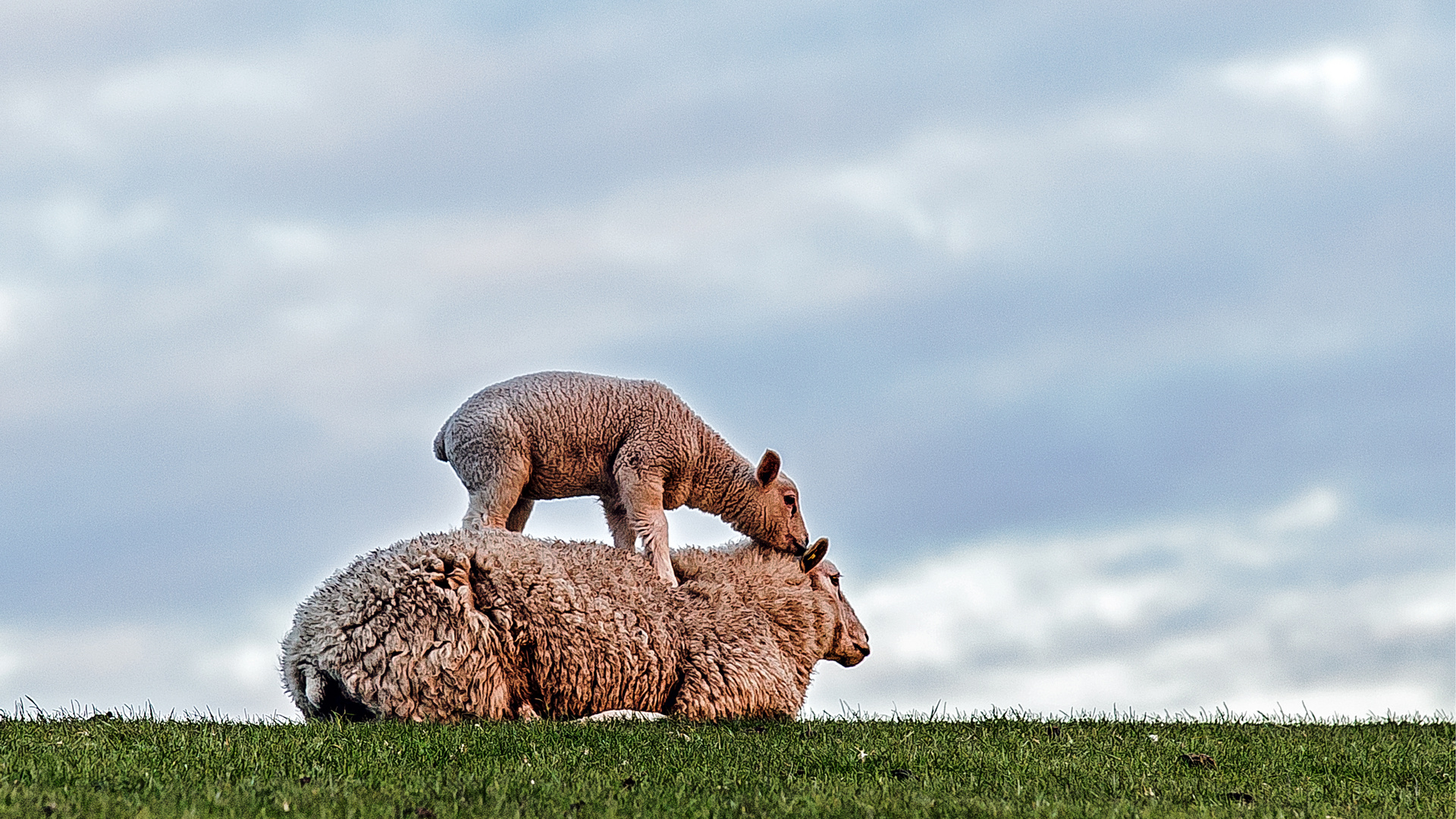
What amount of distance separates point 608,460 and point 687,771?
4.40 meters

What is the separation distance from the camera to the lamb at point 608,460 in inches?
432

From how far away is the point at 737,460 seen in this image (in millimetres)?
11680

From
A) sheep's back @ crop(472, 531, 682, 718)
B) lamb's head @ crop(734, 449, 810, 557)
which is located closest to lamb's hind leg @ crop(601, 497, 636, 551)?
lamb's head @ crop(734, 449, 810, 557)

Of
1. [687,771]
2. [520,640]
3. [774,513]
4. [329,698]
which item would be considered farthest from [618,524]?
[687,771]

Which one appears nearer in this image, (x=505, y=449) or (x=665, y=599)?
(x=665, y=599)

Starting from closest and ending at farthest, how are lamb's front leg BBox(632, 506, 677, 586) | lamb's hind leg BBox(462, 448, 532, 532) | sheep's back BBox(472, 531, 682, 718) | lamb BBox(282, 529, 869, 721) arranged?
lamb BBox(282, 529, 869, 721) < sheep's back BBox(472, 531, 682, 718) < lamb's front leg BBox(632, 506, 677, 586) < lamb's hind leg BBox(462, 448, 532, 532)

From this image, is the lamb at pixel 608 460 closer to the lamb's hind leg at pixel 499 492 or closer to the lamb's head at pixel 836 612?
the lamb's hind leg at pixel 499 492

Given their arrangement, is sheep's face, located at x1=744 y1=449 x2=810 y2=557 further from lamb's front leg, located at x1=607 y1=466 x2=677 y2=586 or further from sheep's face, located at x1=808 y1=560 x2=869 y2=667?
lamb's front leg, located at x1=607 y1=466 x2=677 y2=586

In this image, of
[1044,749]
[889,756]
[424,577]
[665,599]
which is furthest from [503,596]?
[1044,749]

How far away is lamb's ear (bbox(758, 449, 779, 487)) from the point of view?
11555mm

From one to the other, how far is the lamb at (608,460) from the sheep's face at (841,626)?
41 cm

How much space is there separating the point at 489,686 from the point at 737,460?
10.5 ft

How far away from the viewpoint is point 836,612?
457 inches

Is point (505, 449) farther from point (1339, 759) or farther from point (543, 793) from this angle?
point (1339, 759)
